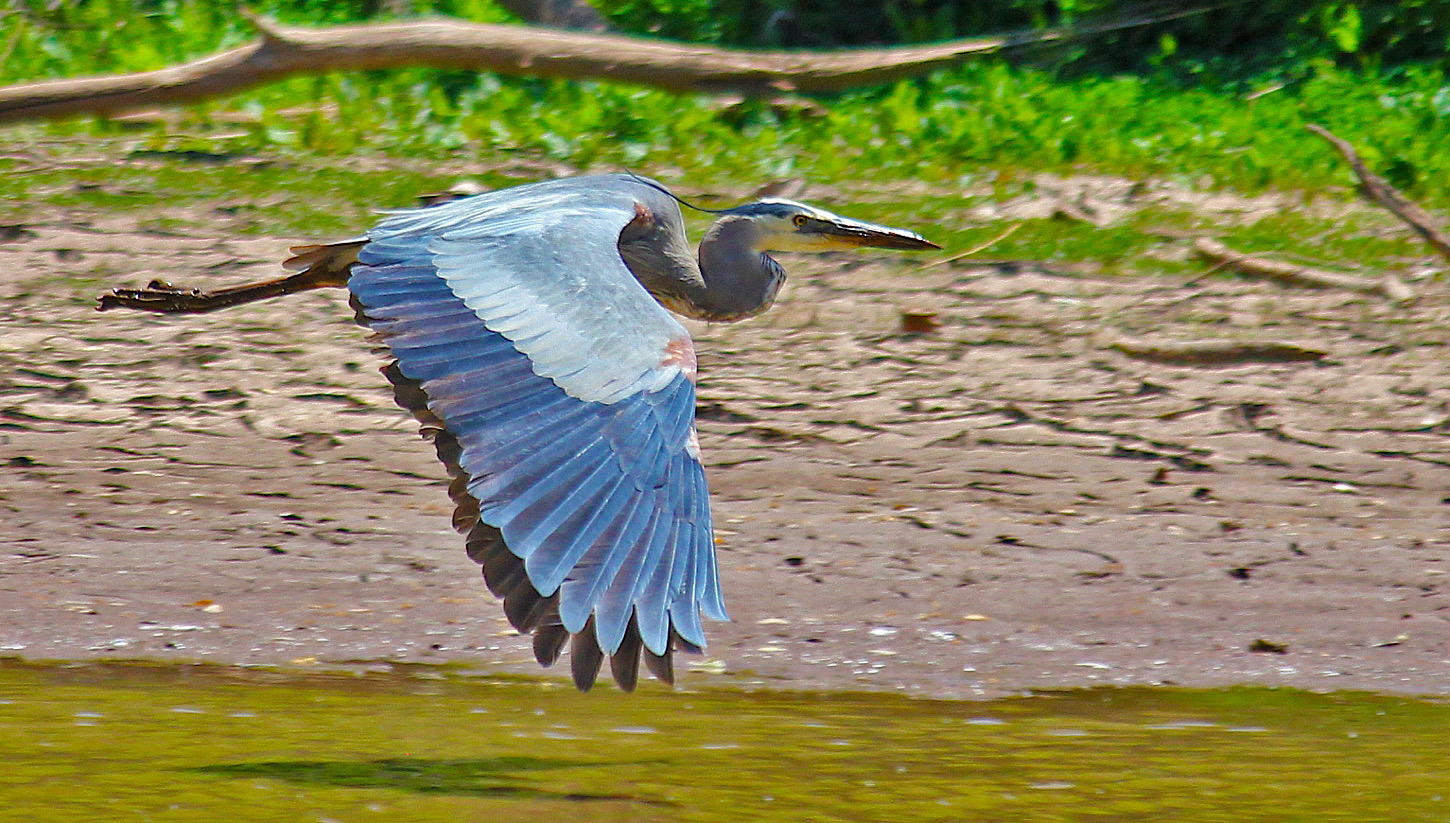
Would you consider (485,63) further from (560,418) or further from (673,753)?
(560,418)

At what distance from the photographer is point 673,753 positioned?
411cm

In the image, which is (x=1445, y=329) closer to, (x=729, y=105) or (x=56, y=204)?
(x=729, y=105)

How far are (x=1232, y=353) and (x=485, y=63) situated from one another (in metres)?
3.98

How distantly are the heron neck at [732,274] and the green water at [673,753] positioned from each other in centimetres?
108

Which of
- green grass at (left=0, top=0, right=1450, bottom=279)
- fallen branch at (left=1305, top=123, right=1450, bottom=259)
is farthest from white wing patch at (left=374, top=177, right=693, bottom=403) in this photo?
green grass at (left=0, top=0, right=1450, bottom=279)


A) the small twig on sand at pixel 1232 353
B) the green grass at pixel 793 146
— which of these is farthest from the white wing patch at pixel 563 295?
the green grass at pixel 793 146

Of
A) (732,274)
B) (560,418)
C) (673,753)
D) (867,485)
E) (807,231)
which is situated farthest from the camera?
(867,485)

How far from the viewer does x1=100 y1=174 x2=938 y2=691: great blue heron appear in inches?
134

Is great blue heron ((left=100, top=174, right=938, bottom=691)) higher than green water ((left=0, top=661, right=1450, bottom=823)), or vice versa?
great blue heron ((left=100, top=174, right=938, bottom=691))

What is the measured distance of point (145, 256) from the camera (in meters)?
7.74

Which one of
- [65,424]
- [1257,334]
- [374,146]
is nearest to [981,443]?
[1257,334]

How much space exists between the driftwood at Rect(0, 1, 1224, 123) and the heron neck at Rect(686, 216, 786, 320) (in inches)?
167

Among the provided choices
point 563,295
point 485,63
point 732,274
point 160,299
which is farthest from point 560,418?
point 485,63

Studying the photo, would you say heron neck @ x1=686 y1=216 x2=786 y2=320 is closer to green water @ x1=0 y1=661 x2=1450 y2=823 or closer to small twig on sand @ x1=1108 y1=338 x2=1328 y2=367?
green water @ x1=0 y1=661 x2=1450 y2=823
